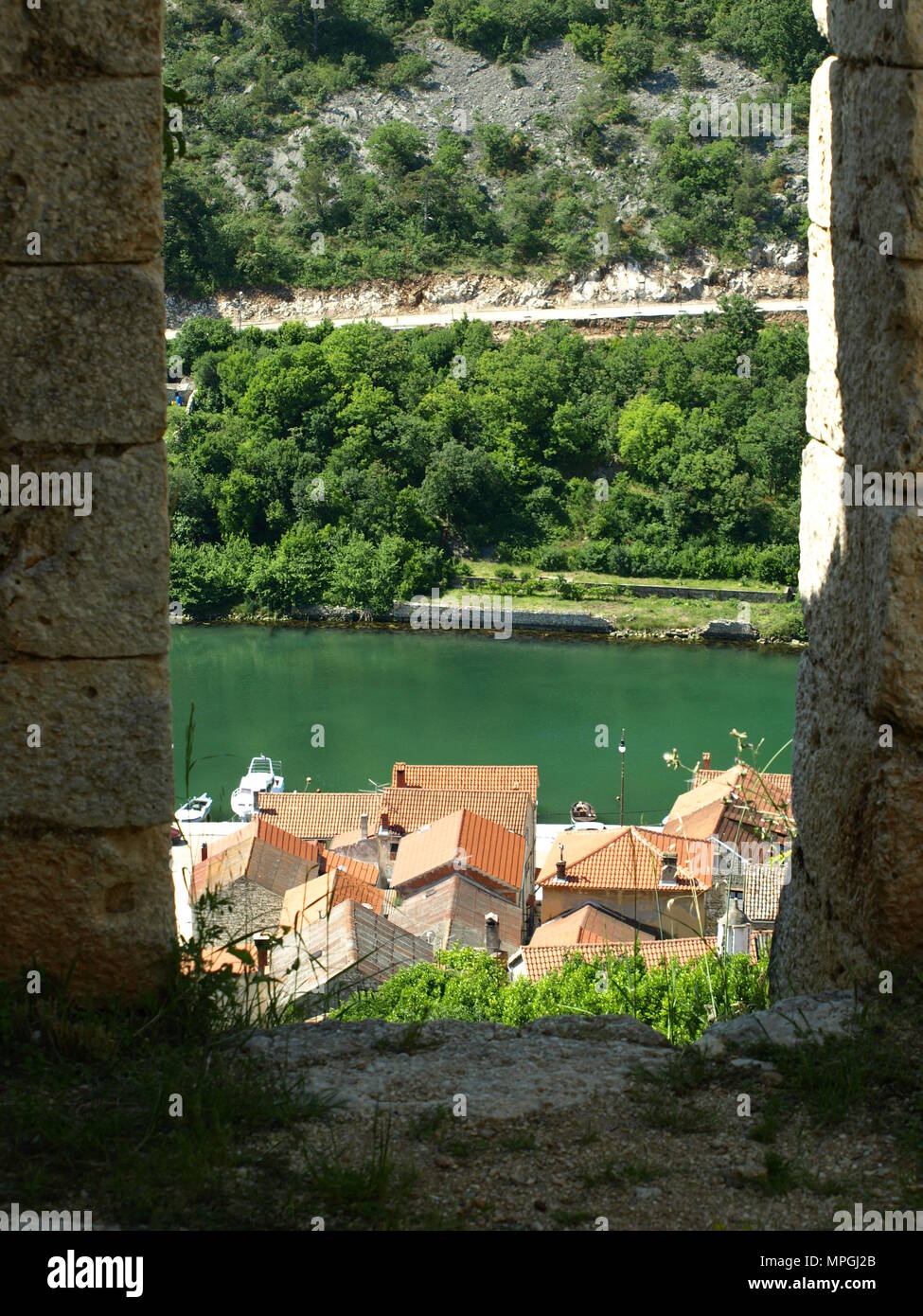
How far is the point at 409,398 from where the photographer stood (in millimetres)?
40656

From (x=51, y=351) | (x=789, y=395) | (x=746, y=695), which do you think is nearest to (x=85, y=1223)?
(x=51, y=351)

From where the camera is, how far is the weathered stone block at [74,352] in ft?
8.77

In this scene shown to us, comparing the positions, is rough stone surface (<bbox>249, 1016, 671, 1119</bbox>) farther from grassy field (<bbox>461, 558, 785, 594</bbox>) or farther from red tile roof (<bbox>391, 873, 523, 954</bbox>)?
grassy field (<bbox>461, 558, 785, 594</bbox>)

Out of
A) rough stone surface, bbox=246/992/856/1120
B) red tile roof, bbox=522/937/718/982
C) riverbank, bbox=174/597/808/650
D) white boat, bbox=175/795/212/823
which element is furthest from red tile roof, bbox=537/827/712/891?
riverbank, bbox=174/597/808/650

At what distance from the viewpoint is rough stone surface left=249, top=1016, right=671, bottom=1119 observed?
2.61 metres

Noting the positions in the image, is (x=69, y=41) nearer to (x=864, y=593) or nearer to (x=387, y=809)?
(x=864, y=593)

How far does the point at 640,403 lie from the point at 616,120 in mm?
16292

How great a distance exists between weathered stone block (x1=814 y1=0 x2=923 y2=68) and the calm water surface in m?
19.8

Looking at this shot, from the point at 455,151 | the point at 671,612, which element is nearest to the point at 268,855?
the point at 671,612

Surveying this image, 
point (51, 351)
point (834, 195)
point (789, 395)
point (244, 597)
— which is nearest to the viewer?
point (51, 351)

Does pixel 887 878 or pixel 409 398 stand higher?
pixel 409 398

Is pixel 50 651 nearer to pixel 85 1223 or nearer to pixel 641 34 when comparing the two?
pixel 85 1223

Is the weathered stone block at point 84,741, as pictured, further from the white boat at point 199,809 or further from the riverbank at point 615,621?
the riverbank at point 615,621

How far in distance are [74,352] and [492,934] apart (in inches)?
538
